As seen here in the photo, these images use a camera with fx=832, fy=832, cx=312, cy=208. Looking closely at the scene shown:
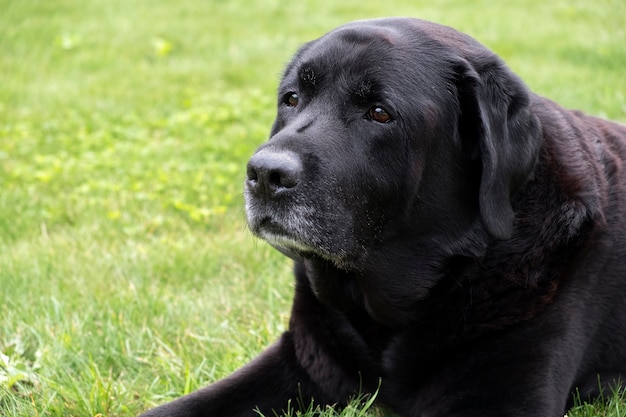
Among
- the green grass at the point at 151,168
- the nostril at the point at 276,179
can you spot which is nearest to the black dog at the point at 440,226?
the nostril at the point at 276,179

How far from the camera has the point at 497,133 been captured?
2648 millimetres

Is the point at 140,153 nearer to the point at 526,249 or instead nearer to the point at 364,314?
the point at 364,314

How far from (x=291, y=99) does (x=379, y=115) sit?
41 cm

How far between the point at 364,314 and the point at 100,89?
540cm


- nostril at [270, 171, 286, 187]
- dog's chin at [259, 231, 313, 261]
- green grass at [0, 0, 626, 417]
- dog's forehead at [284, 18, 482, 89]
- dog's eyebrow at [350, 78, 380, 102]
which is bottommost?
green grass at [0, 0, 626, 417]

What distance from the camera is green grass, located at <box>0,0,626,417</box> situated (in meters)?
3.35

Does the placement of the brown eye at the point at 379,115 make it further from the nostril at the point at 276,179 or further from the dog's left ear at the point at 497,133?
the nostril at the point at 276,179

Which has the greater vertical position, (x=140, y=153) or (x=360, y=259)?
(x=360, y=259)

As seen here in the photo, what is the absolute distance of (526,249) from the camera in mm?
2734

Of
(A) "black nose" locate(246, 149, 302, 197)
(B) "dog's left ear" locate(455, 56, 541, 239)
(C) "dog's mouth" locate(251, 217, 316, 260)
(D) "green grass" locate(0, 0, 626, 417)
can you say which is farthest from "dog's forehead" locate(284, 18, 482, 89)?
(D) "green grass" locate(0, 0, 626, 417)

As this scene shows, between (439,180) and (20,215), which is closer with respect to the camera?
(439,180)

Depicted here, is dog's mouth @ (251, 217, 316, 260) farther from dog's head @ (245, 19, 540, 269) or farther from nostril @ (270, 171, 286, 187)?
nostril @ (270, 171, 286, 187)

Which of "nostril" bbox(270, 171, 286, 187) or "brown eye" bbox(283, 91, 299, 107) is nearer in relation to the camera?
"nostril" bbox(270, 171, 286, 187)

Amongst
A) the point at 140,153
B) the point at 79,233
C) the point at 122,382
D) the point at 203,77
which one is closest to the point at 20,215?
the point at 79,233
